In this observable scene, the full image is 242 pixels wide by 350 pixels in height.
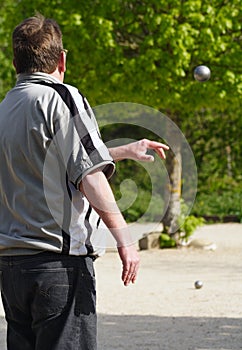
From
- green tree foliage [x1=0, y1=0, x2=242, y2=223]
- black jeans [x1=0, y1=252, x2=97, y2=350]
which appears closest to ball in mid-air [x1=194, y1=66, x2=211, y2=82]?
green tree foliage [x1=0, y1=0, x2=242, y2=223]

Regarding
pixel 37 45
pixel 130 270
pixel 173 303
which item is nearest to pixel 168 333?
pixel 173 303

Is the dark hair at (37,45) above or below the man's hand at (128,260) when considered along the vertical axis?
above

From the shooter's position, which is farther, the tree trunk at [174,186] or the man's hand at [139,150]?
the tree trunk at [174,186]

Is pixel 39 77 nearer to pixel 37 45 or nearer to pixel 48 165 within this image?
pixel 37 45

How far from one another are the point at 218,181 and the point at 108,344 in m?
14.9

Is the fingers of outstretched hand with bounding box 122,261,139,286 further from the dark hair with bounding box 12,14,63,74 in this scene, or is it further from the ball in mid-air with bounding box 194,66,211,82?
the ball in mid-air with bounding box 194,66,211,82

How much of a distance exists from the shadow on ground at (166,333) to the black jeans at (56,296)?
3.15 m

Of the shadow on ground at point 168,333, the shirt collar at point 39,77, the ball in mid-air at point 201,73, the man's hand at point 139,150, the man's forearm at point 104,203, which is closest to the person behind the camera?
the man's forearm at point 104,203

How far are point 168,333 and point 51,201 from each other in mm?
3909

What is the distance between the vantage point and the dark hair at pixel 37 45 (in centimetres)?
318

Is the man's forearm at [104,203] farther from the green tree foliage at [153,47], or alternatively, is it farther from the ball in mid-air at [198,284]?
the green tree foliage at [153,47]

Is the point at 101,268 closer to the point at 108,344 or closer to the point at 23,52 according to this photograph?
the point at 108,344

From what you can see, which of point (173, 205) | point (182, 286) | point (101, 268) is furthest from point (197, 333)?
point (173, 205)

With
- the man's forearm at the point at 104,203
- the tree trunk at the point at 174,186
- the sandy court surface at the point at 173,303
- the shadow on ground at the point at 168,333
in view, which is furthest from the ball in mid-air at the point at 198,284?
the man's forearm at the point at 104,203
